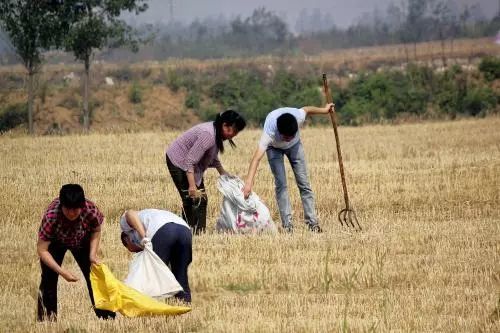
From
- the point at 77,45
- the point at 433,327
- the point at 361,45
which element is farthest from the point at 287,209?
the point at 361,45

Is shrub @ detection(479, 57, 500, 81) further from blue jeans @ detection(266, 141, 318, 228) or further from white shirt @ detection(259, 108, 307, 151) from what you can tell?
white shirt @ detection(259, 108, 307, 151)

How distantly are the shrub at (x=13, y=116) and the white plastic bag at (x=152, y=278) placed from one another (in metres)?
34.8

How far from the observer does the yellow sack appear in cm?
815

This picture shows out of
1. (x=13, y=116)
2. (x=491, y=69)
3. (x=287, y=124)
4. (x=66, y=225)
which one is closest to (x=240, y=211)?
(x=287, y=124)

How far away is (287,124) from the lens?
487 inches

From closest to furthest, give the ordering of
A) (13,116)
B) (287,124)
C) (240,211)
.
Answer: (287,124)
(240,211)
(13,116)

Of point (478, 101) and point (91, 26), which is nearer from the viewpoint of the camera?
point (91, 26)

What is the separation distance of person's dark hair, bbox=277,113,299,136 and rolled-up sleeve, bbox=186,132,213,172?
2.71 feet

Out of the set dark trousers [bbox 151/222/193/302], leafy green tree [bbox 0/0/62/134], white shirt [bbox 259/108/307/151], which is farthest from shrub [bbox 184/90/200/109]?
dark trousers [bbox 151/222/193/302]

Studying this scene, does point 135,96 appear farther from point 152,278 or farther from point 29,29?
point 152,278

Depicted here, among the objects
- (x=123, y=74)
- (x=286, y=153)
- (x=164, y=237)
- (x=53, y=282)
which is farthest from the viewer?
(x=123, y=74)

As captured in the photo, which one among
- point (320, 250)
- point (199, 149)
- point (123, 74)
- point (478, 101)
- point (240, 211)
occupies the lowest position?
point (320, 250)

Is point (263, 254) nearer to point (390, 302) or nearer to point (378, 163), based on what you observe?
point (390, 302)

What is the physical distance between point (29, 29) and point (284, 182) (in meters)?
22.8
